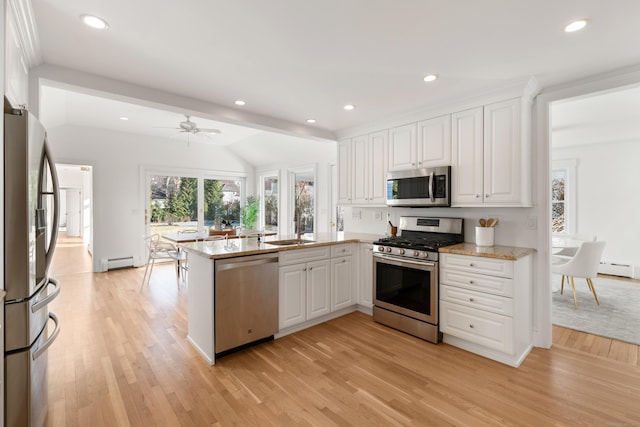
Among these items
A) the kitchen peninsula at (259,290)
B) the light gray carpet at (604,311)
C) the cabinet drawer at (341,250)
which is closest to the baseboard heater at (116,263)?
the kitchen peninsula at (259,290)

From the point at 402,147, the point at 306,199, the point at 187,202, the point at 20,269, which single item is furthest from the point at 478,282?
the point at 187,202

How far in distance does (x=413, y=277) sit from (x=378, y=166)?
59.7 inches

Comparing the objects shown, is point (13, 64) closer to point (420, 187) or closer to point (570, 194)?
point (420, 187)

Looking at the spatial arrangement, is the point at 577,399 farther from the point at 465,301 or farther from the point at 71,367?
the point at 71,367

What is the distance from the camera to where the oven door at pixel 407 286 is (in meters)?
2.96

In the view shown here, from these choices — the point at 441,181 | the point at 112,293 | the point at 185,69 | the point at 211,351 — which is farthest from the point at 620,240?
the point at 112,293

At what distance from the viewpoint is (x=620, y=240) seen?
568cm

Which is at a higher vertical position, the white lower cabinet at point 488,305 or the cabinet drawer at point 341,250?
the cabinet drawer at point 341,250

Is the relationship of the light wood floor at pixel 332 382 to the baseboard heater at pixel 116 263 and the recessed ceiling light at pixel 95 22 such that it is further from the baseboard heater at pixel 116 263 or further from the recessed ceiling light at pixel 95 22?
the baseboard heater at pixel 116 263

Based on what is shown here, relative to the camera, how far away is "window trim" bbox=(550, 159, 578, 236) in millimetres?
6133

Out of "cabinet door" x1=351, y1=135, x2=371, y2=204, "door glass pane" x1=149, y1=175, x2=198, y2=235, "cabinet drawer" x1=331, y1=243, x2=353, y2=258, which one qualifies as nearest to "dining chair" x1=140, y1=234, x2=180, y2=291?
"door glass pane" x1=149, y1=175, x2=198, y2=235

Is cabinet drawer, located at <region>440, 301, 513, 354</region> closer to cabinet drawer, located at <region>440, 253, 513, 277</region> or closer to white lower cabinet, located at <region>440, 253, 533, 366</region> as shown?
Result: white lower cabinet, located at <region>440, 253, 533, 366</region>

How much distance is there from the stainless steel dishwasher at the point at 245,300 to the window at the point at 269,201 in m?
4.96

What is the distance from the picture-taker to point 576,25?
6.27ft
